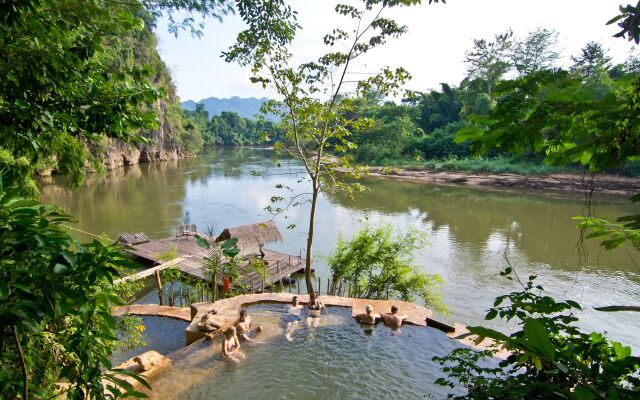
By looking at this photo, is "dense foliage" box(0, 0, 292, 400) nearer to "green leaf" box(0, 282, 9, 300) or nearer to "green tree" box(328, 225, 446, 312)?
"green leaf" box(0, 282, 9, 300)

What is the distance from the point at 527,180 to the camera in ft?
93.7

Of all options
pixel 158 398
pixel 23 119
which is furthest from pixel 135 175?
pixel 23 119

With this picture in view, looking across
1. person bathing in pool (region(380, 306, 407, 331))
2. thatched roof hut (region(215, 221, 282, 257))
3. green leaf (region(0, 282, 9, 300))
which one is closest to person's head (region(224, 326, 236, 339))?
person bathing in pool (region(380, 306, 407, 331))

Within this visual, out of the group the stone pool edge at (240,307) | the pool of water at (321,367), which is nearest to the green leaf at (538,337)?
the pool of water at (321,367)

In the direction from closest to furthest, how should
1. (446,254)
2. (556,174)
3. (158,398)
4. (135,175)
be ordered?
(158,398), (446,254), (556,174), (135,175)

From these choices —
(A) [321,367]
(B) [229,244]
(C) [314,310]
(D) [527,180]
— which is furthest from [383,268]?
(D) [527,180]

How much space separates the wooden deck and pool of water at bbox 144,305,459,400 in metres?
3.92

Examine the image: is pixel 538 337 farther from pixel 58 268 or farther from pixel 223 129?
pixel 223 129

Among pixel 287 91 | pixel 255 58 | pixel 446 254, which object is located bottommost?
pixel 446 254

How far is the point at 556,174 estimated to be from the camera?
95.6ft

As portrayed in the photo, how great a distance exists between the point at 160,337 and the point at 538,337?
8.10m

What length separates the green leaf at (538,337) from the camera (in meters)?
0.91

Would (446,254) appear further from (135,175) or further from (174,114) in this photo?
(174,114)

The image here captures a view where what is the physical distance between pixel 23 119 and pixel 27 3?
2.51 ft
